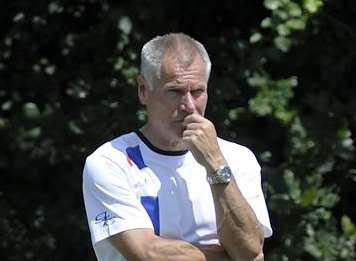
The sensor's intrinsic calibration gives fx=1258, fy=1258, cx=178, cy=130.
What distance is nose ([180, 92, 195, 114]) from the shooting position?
4012 millimetres

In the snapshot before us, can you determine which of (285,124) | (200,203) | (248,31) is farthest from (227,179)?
(248,31)

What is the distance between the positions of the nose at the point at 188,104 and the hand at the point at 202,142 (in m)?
0.02

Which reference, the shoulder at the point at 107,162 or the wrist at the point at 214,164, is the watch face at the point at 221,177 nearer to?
the wrist at the point at 214,164

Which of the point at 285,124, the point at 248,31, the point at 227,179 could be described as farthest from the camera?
the point at 248,31

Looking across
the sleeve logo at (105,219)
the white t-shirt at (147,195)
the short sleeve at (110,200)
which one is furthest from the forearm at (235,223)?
the sleeve logo at (105,219)

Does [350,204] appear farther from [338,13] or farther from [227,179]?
[227,179]

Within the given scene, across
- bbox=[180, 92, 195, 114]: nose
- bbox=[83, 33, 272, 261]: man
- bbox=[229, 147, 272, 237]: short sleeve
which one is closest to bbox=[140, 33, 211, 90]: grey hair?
bbox=[83, 33, 272, 261]: man

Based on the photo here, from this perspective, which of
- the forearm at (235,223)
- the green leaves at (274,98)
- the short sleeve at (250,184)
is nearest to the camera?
the forearm at (235,223)

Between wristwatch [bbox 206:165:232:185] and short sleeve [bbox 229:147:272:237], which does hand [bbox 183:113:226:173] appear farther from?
short sleeve [bbox 229:147:272:237]

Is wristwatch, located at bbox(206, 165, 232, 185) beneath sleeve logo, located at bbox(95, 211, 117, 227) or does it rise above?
above

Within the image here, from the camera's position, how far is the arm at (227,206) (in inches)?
155

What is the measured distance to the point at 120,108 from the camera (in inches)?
247

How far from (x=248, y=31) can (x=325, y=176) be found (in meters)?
0.93

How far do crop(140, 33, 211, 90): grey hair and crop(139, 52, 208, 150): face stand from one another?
2 centimetres
